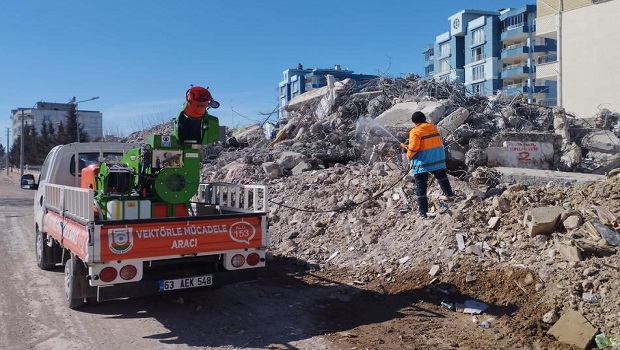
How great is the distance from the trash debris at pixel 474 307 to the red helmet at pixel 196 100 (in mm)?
3879

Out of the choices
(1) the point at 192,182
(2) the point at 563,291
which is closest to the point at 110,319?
(1) the point at 192,182

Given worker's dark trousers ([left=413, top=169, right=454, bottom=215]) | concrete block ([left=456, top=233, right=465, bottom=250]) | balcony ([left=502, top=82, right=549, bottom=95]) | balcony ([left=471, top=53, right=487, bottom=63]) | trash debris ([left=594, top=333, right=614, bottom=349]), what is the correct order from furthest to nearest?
balcony ([left=471, top=53, right=487, bottom=63]) < balcony ([left=502, top=82, right=549, bottom=95]) < worker's dark trousers ([left=413, top=169, right=454, bottom=215]) < concrete block ([left=456, top=233, right=465, bottom=250]) < trash debris ([left=594, top=333, right=614, bottom=349])

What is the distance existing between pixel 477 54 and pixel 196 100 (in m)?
60.2

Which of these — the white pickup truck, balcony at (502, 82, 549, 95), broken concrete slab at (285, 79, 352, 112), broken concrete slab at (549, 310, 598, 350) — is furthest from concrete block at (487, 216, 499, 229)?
balcony at (502, 82, 549, 95)

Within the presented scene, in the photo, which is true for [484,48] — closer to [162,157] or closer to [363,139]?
[363,139]

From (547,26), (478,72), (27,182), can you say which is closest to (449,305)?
(27,182)

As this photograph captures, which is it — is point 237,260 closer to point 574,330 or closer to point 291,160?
point 574,330

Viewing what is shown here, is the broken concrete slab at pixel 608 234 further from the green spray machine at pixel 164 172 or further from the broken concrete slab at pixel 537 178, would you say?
the green spray machine at pixel 164 172

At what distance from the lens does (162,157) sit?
657 cm

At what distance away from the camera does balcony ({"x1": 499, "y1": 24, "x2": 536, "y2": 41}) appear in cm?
5362

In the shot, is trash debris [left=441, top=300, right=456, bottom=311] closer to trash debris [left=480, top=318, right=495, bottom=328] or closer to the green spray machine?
trash debris [left=480, top=318, right=495, bottom=328]

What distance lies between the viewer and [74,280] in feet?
21.4

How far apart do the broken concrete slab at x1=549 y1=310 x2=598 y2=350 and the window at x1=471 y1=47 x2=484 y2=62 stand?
59.1m

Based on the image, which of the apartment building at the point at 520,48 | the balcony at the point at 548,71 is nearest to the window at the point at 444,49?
the apartment building at the point at 520,48
